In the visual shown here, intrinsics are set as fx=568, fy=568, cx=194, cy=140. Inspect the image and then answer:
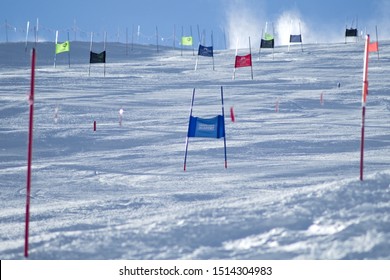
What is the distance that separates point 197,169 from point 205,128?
109 cm

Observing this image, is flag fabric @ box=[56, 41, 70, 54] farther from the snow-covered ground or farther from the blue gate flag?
the blue gate flag

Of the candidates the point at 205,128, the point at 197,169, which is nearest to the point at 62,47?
the point at 197,169

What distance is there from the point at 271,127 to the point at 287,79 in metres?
13.7

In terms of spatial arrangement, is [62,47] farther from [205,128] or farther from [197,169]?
[205,128]

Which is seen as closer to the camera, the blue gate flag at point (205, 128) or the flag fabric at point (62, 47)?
the blue gate flag at point (205, 128)

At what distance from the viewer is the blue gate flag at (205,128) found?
12859mm

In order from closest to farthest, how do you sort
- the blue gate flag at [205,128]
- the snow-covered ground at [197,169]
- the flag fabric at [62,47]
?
the snow-covered ground at [197,169]
the blue gate flag at [205,128]
the flag fabric at [62,47]

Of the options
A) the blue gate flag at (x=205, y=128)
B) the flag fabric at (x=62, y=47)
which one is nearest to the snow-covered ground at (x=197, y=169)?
the blue gate flag at (x=205, y=128)

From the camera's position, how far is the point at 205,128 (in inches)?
510

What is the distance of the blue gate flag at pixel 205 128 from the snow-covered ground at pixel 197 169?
90 cm

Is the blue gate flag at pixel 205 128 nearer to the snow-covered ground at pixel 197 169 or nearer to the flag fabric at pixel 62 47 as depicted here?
the snow-covered ground at pixel 197 169

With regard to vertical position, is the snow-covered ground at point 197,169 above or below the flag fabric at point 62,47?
below

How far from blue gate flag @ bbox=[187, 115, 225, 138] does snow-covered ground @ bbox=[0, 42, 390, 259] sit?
0.90m

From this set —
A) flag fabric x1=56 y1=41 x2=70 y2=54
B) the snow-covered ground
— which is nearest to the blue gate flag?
the snow-covered ground
